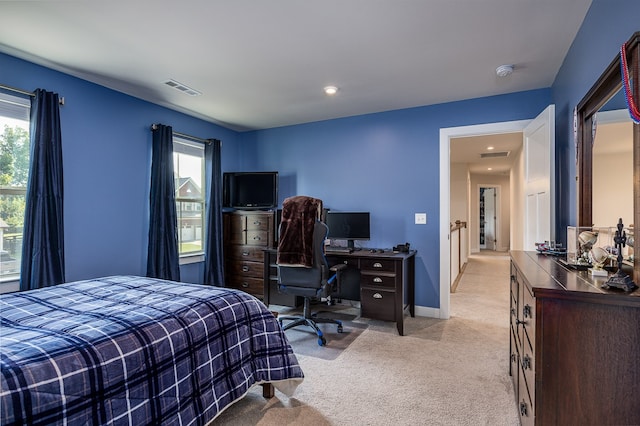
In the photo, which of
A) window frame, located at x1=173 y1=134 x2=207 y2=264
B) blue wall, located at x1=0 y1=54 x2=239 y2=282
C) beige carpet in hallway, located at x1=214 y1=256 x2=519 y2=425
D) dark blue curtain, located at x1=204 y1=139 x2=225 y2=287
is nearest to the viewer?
beige carpet in hallway, located at x1=214 y1=256 x2=519 y2=425

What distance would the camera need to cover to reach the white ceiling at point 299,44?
1984 millimetres

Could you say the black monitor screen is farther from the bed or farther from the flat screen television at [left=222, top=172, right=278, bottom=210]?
the bed

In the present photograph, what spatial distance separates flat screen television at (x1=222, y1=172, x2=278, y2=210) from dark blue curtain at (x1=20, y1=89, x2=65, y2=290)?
6.85 ft

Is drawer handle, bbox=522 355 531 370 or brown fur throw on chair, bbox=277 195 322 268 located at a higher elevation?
brown fur throw on chair, bbox=277 195 322 268

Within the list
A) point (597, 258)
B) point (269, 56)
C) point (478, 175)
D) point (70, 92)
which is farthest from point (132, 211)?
point (478, 175)

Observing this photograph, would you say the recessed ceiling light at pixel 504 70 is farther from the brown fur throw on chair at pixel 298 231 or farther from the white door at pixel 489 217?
the white door at pixel 489 217

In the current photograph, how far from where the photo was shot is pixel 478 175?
9922 mm

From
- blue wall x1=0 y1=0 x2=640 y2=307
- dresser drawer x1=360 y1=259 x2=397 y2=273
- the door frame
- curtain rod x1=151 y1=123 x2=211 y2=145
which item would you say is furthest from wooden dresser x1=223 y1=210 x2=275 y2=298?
the door frame

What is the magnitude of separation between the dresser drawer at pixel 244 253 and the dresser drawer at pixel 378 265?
1534mm

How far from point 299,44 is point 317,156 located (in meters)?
2.06

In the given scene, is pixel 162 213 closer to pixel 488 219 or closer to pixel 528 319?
pixel 528 319

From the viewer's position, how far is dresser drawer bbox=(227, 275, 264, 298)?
4277mm

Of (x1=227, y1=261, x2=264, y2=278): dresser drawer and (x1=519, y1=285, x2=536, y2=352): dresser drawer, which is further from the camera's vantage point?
(x1=227, y1=261, x2=264, y2=278): dresser drawer

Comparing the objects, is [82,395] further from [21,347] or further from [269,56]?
[269,56]
